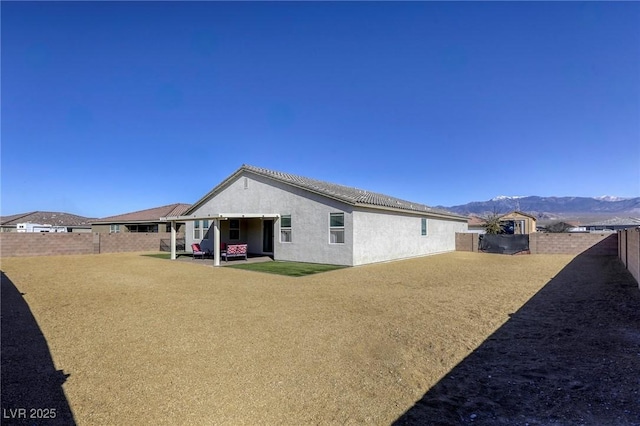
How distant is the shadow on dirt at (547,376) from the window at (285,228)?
12423 mm

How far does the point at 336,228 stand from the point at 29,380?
511 inches

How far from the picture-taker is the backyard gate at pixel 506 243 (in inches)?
931

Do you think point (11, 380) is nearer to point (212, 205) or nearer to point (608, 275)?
point (608, 275)

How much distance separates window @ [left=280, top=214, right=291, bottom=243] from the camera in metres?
18.1

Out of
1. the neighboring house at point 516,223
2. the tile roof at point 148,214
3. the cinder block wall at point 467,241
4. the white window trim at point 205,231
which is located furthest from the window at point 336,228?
the neighboring house at point 516,223

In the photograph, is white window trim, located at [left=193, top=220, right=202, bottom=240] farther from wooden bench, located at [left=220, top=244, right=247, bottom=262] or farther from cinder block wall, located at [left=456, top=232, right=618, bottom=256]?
cinder block wall, located at [left=456, top=232, right=618, bottom=256]

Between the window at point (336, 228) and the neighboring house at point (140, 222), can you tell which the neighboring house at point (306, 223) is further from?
the neighboring house at point (140, 222)

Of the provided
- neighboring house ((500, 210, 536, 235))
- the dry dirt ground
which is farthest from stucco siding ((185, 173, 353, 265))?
neighboring house ((500, 210, 536, 235))

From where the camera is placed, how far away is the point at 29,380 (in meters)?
3.85

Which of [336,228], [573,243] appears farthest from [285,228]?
[573,243]

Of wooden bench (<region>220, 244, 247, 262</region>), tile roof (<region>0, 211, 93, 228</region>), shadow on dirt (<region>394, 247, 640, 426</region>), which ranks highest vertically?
tile roof (<region>0, 211, 93, 228</region>)

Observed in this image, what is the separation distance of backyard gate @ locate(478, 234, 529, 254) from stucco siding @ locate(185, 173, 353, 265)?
1436 cm

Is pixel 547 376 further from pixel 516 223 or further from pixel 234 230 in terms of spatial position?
pixel 516 223

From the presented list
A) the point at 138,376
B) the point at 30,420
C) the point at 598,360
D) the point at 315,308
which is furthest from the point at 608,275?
the point at 30,420
